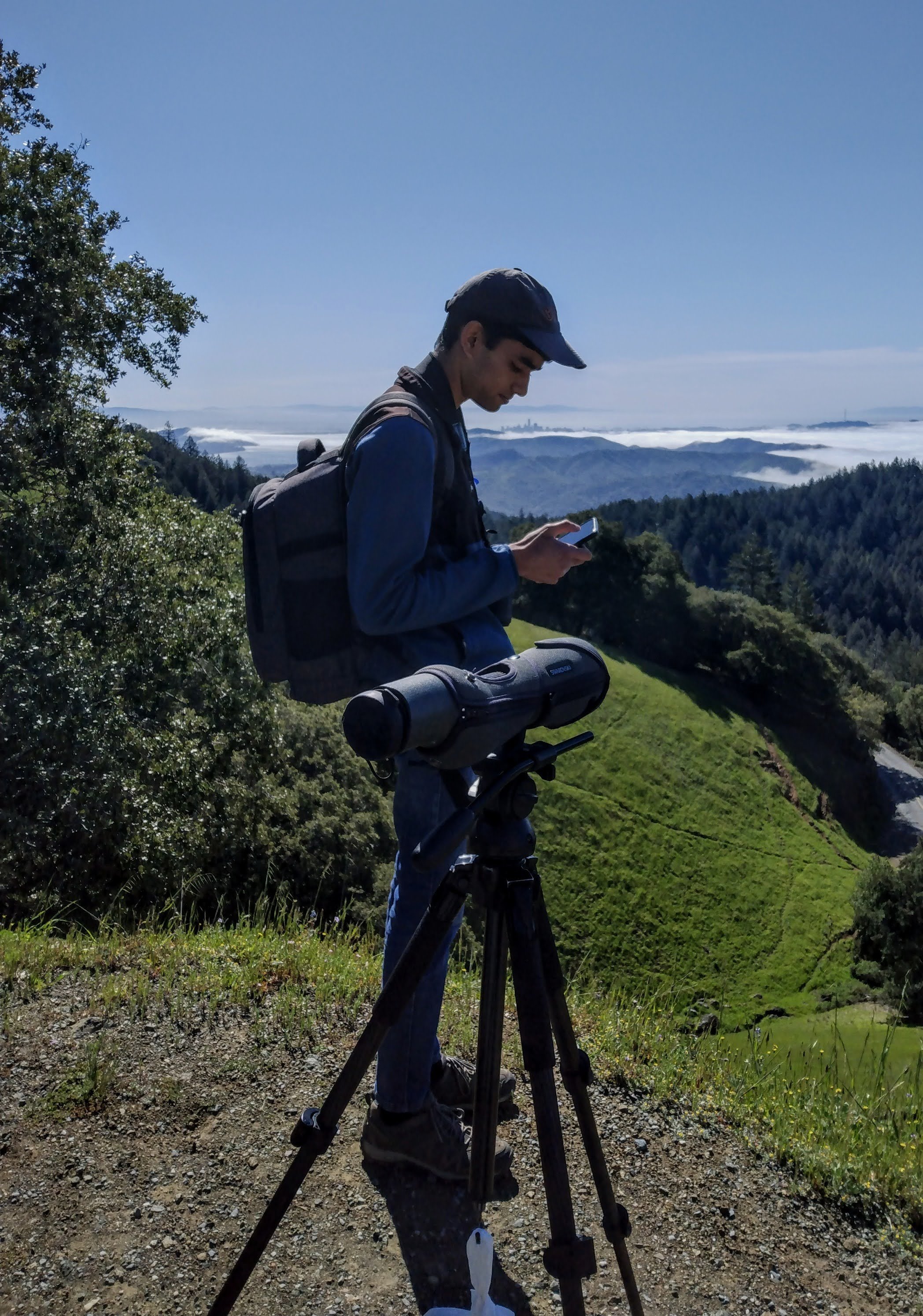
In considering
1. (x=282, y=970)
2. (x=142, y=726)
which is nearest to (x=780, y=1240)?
(x=282, y=970)

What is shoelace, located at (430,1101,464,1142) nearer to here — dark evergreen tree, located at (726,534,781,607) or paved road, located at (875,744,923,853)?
paved road, located at (875,744,923,853)

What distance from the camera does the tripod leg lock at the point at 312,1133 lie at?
223cm

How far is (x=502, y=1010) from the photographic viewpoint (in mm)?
2215

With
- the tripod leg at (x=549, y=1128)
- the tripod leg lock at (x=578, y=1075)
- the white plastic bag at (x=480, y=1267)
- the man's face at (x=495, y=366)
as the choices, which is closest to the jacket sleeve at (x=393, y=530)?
the man's face at (x=495, y=366)

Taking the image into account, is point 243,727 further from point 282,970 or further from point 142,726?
point 282,970

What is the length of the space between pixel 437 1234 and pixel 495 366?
2620 millimetres

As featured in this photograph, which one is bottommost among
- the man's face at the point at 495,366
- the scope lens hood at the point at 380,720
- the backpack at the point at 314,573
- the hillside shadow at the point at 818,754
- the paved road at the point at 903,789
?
the paved road at the point at 903,789

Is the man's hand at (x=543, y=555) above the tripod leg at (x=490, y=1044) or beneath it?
above

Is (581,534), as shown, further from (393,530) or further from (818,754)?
(818,754)

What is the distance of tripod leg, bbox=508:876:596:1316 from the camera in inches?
81.0

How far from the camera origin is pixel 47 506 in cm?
1257

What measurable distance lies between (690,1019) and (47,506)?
11.1m

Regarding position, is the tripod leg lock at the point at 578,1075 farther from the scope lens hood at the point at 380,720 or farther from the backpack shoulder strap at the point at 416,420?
the backpack shoulder strap at the point at 416,420

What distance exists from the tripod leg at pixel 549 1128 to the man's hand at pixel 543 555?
1.04 m
